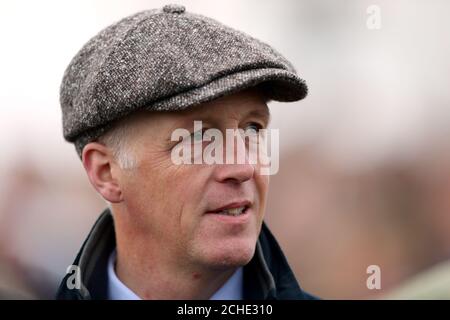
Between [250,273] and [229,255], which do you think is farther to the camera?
[250,273]

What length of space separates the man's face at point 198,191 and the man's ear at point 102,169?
0.07 meters

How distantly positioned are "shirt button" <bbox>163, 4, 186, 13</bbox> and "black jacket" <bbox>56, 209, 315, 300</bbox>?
2.26 ft

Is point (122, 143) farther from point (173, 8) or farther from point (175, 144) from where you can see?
point (173, 8)

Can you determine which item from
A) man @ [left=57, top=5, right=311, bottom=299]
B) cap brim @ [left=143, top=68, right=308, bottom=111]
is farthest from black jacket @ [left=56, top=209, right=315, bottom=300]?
cap brim @ [left=143, top=68, right=308, bottom=111]

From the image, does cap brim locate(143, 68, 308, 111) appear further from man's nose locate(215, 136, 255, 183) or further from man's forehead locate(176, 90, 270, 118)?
man's nose locate(215, 136, 255, 183)

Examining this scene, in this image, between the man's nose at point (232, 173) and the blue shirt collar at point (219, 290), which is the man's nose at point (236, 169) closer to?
the man's nose at point (232, 173)

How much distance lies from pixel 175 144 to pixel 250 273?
462 mm

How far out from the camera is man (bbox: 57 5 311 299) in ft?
5.15

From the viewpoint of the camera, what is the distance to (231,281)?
1.79 meters

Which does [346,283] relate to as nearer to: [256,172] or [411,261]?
[411,261]

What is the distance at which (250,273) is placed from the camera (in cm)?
181

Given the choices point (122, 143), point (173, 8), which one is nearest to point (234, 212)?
point (122, 143)

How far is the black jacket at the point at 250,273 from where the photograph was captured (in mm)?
1752
